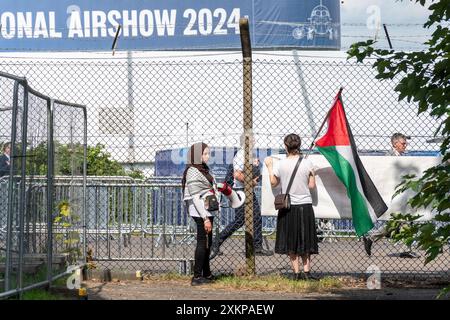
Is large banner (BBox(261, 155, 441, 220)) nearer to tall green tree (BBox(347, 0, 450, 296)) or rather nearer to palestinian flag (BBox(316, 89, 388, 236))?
palestinian flag (BBox(316, 89, 388, 236))

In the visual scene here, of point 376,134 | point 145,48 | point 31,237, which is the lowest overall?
point 31,237

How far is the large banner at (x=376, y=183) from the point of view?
10977 millimetres

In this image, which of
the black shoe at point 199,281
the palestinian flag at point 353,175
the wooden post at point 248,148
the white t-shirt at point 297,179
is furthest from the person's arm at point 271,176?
the black shoe at point 199,281

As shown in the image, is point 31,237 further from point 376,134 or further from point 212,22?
point 212,22

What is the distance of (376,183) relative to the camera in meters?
11.0

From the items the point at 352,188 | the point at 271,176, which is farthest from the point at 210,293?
the point at 352,188

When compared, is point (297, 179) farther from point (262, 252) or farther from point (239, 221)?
point (262, 252)

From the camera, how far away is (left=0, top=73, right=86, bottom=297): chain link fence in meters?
8.07

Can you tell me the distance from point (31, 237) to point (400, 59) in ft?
13.0

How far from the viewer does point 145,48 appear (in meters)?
33.9

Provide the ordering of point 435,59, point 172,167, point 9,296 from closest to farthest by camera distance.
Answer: point 435,59, point 9,296, point 172,167

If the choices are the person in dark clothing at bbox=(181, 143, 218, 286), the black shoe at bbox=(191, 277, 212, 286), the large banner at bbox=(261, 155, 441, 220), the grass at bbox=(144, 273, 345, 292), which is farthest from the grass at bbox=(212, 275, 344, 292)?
the large banner at bbox=(261, 155, 441, 220)

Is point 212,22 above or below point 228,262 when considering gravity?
above
